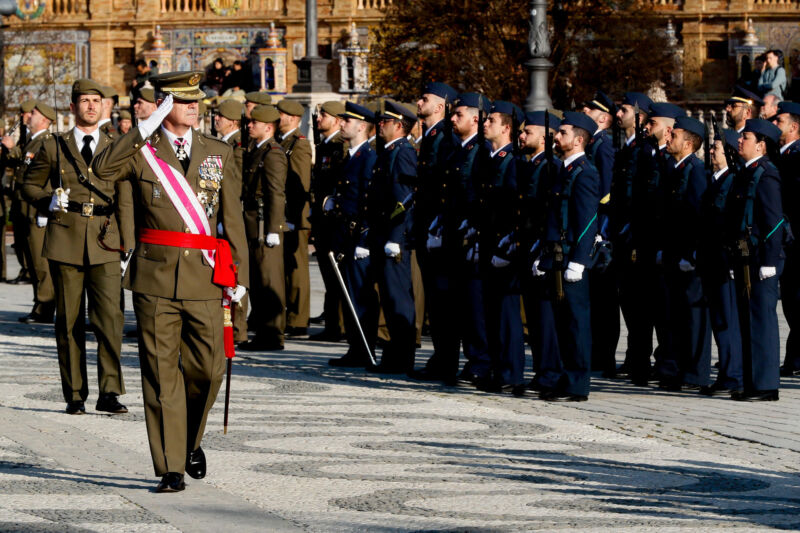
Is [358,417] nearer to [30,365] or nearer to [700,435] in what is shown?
[700,435]

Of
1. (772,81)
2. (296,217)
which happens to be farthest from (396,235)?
(772,81)

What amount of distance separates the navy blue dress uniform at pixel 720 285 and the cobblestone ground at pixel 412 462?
29 centimetres

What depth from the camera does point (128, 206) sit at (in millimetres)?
8648

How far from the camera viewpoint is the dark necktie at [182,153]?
8.59m

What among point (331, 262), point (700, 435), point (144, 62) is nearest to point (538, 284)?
point (700, 435)

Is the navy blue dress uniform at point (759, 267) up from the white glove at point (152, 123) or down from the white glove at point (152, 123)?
down

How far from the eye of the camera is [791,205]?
13.1m

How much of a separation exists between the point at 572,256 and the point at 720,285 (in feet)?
3.76

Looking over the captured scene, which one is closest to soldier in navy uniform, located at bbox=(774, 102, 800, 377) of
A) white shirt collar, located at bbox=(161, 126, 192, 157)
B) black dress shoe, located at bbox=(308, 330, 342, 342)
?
black dress shoe, located at bbox=(308, 330, 342, 342)

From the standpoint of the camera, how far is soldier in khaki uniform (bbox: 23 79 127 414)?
10.9 metres

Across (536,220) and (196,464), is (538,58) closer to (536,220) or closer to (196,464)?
(536,220)

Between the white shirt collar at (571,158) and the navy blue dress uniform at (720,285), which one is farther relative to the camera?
the navy blue dress uniform at (720,285)

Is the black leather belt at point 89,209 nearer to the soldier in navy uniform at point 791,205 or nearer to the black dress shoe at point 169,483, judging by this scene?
the black dress shoe at point 169,483

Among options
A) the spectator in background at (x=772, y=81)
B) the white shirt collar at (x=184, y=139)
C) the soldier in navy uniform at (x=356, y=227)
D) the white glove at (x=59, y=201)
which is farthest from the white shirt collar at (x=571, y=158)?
the spectator in background at (x=772, y=81)
